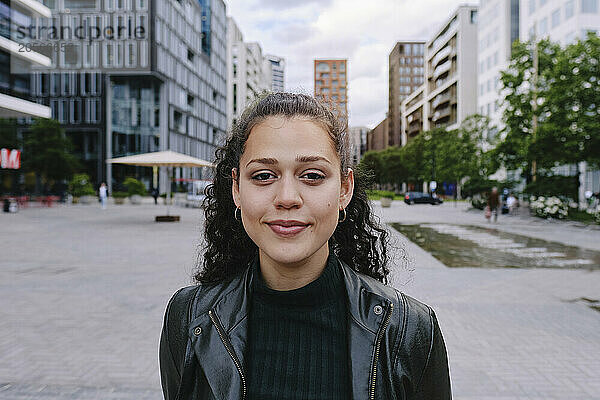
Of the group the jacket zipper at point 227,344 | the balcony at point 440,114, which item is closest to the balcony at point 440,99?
the balcony at point 440,114

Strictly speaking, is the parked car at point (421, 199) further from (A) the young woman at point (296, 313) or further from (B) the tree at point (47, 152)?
(A) the young woman at point (296, 313)

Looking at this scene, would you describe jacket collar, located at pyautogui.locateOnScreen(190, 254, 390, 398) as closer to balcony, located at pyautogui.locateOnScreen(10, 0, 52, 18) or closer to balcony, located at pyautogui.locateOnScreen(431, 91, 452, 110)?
balcony, located at pyautogui.locateOnScreen(10, 0, 52, 18)

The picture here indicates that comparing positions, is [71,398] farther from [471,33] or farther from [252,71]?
[252,71]

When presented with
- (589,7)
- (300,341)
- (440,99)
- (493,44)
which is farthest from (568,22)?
(300,341)

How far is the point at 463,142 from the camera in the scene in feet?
149

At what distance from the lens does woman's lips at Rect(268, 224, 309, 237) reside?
1.47 metres

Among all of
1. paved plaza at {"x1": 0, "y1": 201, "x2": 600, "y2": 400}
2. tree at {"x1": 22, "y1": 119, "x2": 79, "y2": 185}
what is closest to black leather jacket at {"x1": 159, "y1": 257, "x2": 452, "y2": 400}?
paved plaza at {"x1": 0, "y1": 201, "x2": 600, "y2": 400}

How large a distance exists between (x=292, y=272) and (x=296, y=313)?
4.9 inches

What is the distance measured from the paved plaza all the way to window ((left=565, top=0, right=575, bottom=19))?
134ft

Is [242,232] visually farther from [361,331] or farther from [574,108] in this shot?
[574,108]

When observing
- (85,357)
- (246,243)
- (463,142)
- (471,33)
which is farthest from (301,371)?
A: (471,33)

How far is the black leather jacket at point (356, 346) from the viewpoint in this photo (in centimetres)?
143

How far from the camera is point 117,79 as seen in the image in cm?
5262

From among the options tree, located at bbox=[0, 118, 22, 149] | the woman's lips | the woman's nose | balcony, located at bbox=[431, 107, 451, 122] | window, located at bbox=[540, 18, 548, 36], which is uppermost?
window, located at bbox=[540, 18, 548, 36]
